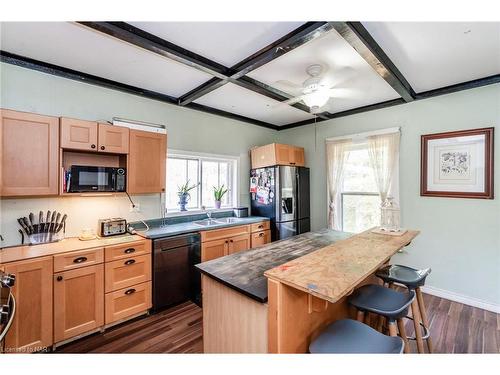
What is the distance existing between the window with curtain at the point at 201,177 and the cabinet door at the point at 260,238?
2.46 ft

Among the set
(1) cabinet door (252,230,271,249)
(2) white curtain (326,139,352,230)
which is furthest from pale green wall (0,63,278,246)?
(2) white curtain (326,139,352,230)

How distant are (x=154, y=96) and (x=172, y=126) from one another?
44cm

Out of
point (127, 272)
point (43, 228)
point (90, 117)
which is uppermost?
point (90, 117)

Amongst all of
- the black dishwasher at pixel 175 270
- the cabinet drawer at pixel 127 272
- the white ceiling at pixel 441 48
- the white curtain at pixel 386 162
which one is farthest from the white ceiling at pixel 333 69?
the cabinet drawer at pixel 127 272

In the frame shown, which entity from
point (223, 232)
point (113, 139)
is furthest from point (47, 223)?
point (223, 232)

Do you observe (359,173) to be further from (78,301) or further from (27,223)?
(27,223)

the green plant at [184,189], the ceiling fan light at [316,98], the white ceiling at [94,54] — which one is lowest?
the green plant at [184,189]

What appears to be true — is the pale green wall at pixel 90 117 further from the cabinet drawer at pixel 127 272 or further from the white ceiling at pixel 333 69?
the white ceiling at pixel 333 69

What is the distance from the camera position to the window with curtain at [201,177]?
3.34 metres

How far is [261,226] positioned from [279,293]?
101 inches

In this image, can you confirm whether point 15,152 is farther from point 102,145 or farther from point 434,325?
point 434,325

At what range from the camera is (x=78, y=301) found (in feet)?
6.66
